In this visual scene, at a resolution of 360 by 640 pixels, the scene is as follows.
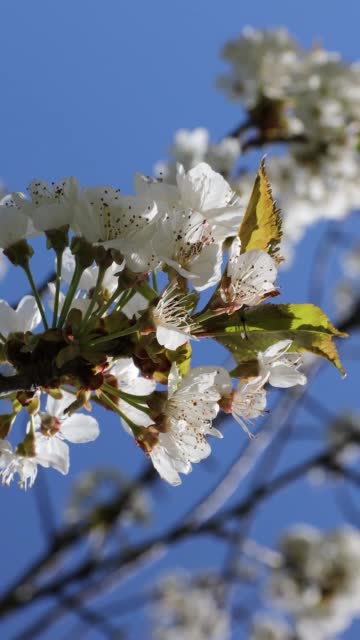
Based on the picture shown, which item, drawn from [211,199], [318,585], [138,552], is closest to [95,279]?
[211,199]

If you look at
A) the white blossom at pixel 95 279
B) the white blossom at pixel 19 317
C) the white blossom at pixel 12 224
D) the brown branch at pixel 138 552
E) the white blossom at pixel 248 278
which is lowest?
the brown branch at pixel 138 552

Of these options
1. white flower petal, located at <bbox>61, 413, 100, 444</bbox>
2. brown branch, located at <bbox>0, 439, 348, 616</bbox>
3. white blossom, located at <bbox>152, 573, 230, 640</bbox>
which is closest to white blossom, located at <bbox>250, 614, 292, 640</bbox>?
white blossom, located at <bbox>152, 573, 230, 640</bbox>

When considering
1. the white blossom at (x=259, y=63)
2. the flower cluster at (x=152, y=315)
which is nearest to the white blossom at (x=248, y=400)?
the flower cluster at (x=152, y=315)

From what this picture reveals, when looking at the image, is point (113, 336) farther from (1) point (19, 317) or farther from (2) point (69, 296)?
(1) point (19, 317)

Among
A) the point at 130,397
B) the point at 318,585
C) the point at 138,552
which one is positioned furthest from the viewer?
the point at 318,585

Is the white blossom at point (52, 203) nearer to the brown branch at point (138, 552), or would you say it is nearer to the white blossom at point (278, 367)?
the white blossom at point (278, 367)

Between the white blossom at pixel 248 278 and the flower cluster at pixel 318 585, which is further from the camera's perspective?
the flower cluster at pixel 318 585

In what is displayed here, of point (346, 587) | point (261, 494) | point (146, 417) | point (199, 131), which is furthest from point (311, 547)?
point (146, 417)
